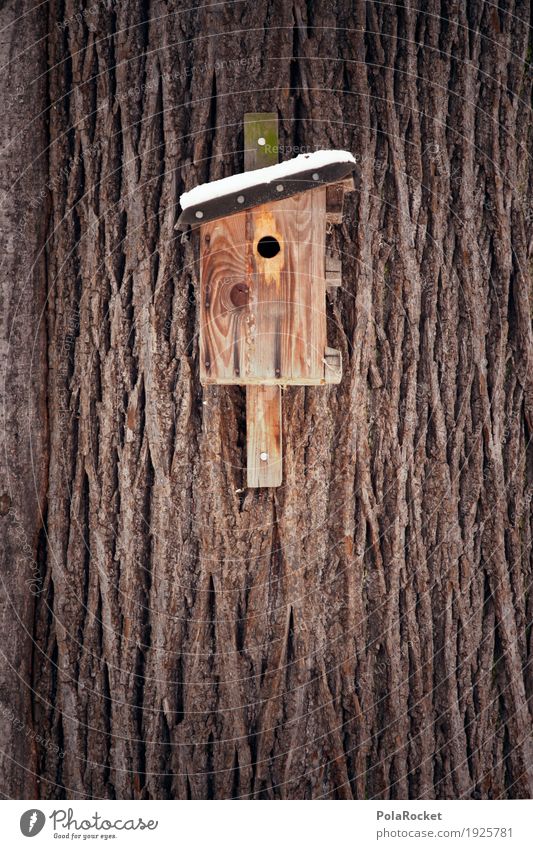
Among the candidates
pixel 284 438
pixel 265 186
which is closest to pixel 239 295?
pixel 265 186

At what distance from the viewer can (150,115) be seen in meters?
2.89

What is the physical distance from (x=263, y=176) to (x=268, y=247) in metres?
0.23

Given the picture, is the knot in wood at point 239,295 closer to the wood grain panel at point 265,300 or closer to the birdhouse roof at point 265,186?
the wood grain panel at point 265,300

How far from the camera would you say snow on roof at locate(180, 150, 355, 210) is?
236cm

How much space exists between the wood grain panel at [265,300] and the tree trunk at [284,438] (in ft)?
1.36

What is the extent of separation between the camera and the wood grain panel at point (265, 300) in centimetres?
247

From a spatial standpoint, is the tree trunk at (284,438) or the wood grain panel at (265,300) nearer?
the wood grain panel at (265,300)

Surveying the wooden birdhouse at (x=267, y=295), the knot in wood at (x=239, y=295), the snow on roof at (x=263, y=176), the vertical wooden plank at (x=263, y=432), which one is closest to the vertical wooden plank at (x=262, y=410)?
the vertical wooden plank at (x=263, y=432)

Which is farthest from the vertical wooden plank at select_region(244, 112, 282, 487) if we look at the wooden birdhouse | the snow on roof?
the snow on roof

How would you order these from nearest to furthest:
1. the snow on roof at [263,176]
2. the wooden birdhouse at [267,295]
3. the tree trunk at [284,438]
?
1. the snow on roof at [263,176]
2. the wooden birdhouse at [267,295]
3. the tree trunk at [284,438]

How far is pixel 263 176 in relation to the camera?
2369 mm

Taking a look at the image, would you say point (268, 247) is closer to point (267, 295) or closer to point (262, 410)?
point (267, 295)

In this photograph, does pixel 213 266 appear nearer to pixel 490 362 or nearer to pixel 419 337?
pixel 419 337

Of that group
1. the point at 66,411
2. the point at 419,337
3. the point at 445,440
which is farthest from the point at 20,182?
the point at 445,440
